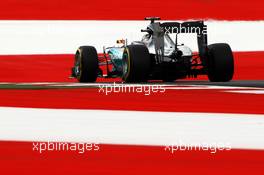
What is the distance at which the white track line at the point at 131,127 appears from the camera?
9.76 m

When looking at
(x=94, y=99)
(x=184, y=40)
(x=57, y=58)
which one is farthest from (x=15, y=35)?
(x=94, y=99)

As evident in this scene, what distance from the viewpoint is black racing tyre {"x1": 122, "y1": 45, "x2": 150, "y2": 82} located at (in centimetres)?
1672

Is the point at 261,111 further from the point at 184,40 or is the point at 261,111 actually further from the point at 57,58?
the point at 184,40

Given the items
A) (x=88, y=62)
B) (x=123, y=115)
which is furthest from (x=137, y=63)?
(x=123, y=115)

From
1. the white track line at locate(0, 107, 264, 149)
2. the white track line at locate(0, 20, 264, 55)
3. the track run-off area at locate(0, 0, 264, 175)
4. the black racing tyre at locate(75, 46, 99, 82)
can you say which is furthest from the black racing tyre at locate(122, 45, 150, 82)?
the white track line at locate(0, 20, 264, 55)

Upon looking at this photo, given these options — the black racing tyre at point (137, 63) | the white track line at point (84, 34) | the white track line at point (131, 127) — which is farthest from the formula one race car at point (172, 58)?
the white track line at point (84, 34)

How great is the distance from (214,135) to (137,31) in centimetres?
1776

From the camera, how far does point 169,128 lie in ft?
34.6

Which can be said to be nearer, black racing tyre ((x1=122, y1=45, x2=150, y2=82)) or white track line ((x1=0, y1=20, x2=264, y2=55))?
black racing tyre ((x1=122, y1=45, x2=150, y2=82))

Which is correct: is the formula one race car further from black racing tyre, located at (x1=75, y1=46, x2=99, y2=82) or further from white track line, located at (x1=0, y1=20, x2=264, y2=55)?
white track line, located at (x1=0, y1=20, x2=264, y2=55)

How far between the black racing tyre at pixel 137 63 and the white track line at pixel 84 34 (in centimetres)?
909
